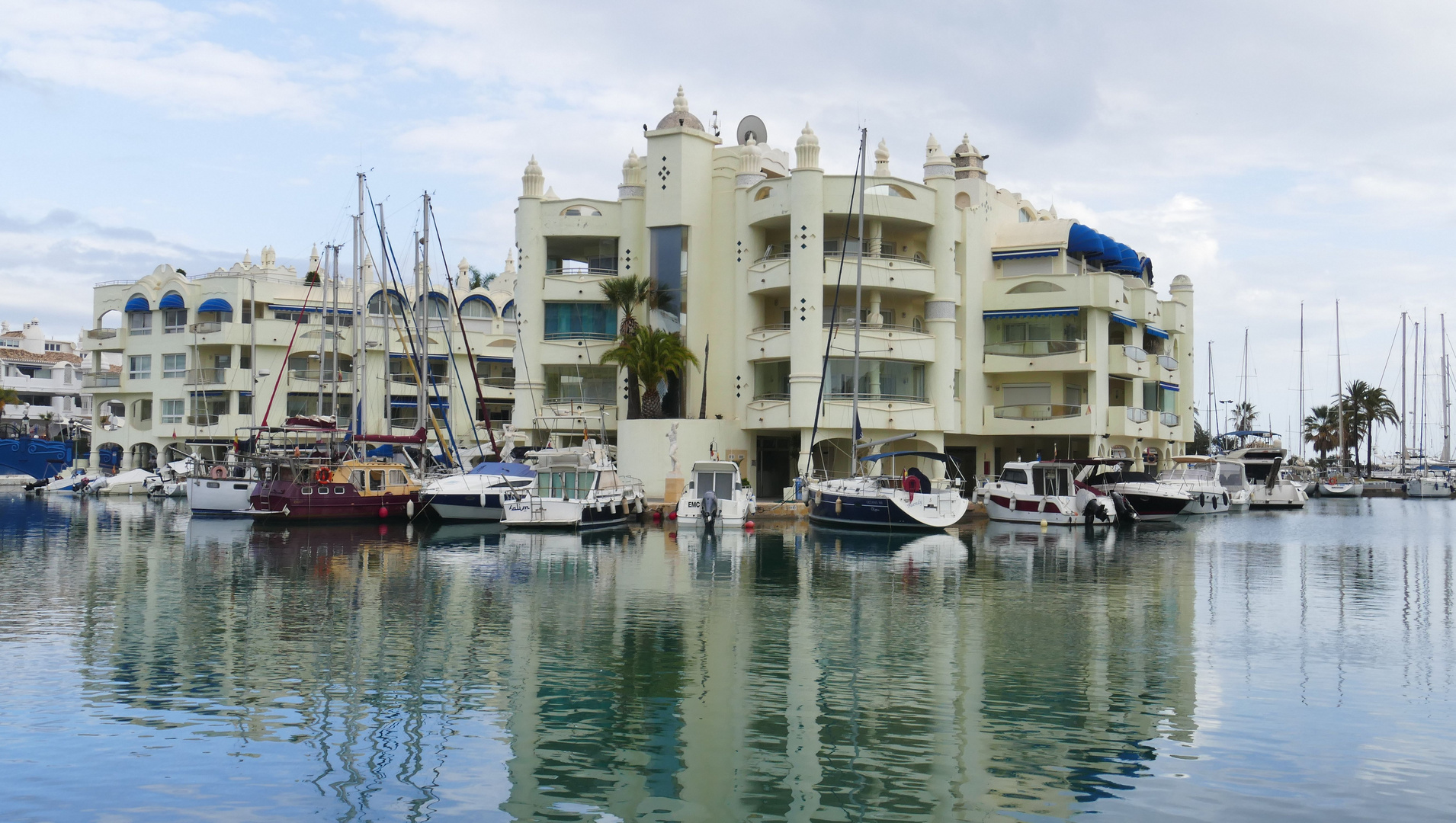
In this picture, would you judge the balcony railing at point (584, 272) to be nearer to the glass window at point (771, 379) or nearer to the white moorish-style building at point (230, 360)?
the glass window at point (771, 379)

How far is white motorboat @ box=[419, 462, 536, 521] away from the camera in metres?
48.3

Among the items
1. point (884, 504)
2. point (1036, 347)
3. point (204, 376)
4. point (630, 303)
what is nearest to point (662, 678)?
point (884, 504)

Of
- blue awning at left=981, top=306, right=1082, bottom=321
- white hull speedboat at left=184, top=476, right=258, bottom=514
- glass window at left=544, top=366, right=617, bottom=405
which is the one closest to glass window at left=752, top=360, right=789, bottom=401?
glass window at left=544, top=366, right=617, bottom=405

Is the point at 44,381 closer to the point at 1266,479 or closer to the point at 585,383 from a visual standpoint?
the point at 585,383

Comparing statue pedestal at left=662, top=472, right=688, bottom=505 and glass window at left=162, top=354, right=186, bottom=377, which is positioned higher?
glass window at left=162, top=354, right=186, bottom=377

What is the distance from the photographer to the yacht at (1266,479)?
71.8m

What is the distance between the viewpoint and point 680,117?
2445 inches

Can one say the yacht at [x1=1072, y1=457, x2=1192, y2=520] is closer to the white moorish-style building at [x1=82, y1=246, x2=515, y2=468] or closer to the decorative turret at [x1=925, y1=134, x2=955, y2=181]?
the decorative turret at [x1=925, y1=134, x2=955, y2=181]

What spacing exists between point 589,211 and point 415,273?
9837mm

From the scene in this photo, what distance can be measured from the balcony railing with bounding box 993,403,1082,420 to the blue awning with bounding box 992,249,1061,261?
8.01 meters

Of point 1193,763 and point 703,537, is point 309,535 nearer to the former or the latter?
point 703,537

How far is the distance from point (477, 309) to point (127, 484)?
2766 cm

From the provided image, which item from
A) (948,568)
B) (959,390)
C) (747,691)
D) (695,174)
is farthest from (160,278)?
(747,691)

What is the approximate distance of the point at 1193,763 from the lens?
44.2ft
